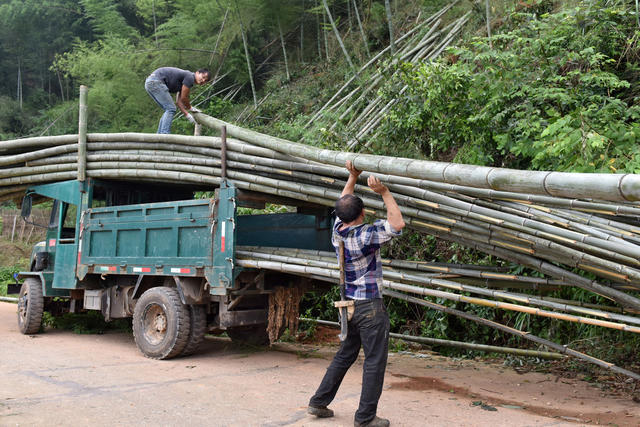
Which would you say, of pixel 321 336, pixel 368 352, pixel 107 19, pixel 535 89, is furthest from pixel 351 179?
pixel 107 19

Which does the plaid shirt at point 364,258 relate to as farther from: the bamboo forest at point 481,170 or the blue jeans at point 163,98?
the blue jeans at point 163,98

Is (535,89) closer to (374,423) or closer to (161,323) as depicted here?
(374,423)

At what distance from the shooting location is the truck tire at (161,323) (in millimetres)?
6336

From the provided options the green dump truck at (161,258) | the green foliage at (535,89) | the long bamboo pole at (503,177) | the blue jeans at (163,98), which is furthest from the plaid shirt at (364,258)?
the blue jeans at (163,98)

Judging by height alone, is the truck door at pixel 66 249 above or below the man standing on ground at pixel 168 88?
below

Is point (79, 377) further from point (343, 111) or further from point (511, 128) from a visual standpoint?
point (343, 111)

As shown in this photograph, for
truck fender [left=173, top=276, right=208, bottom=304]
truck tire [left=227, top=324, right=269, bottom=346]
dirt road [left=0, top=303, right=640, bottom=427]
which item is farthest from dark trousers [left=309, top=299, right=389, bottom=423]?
truck tire [left=227, top=324, right=269, bottom=346]

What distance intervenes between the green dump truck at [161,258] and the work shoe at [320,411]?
2.28 metres

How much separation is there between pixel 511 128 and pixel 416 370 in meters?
3.12

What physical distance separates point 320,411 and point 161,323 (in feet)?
10.6

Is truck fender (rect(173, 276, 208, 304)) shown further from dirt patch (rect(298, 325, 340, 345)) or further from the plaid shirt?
the plaid shirt

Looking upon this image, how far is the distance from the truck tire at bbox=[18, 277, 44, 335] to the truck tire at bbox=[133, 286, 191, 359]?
95.8 inches

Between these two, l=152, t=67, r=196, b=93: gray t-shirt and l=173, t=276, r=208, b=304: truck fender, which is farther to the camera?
l=152, t=67, r=196, b=93: gray t-shirt

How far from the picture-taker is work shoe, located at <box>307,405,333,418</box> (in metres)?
4.06
